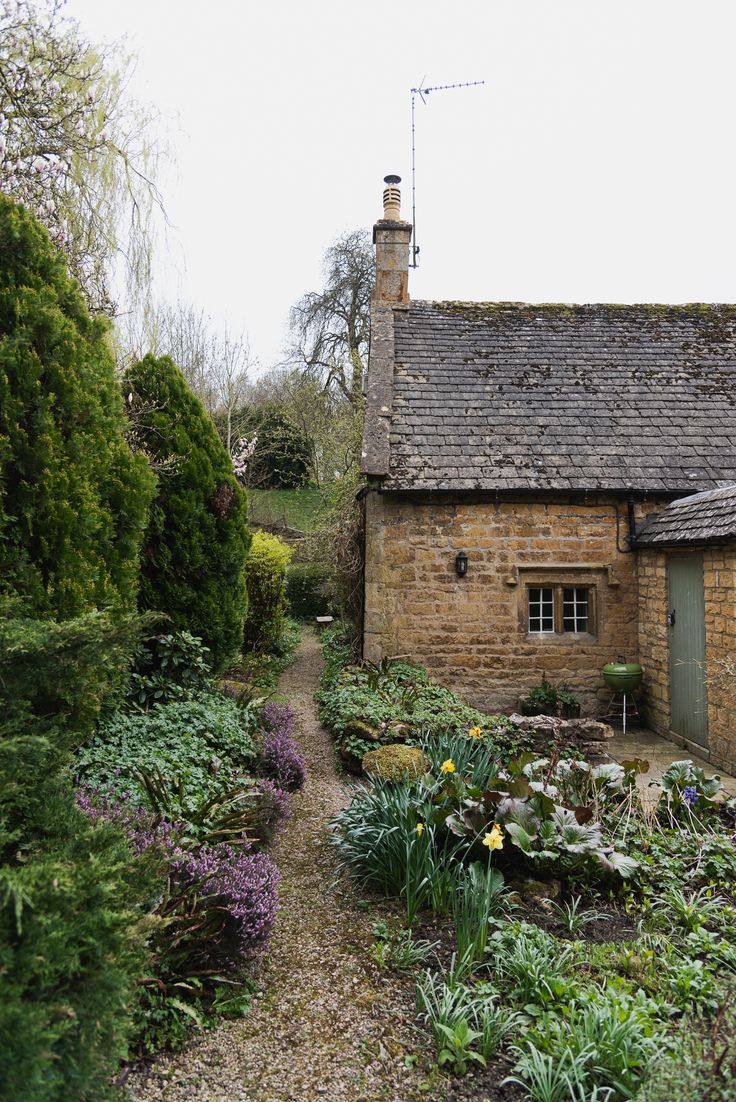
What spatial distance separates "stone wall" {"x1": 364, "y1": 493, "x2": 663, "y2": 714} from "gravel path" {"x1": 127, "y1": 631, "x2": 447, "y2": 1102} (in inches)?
200

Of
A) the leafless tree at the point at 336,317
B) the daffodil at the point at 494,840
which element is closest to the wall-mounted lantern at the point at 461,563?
the daffodil at the point at 494,840

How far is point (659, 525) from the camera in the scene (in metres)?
8.69

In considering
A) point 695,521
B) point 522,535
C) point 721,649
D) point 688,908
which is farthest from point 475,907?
point 522,535

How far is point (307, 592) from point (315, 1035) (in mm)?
15006

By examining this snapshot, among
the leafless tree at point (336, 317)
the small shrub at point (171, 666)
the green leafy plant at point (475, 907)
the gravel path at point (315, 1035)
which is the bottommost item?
the gravel path at point (315, 1035)

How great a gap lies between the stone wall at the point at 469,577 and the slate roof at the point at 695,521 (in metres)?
0.50

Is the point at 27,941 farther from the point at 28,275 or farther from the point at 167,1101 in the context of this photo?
the point at 28,275

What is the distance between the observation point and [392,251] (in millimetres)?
11648

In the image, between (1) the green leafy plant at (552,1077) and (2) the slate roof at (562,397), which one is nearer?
(1) the green leafy plant at (552,1077)

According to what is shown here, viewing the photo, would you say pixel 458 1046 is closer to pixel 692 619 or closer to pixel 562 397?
pixel 692 619

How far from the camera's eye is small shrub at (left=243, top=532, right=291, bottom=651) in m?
12.3

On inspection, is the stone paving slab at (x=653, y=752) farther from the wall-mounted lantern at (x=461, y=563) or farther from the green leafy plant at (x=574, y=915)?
the green leafy plant at (x=574, y=915)

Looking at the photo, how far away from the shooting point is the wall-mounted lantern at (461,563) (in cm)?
914

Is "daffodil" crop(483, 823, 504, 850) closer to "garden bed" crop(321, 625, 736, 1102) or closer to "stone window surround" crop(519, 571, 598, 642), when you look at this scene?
"garden bed" crop(321, 625, 736, 1102)
